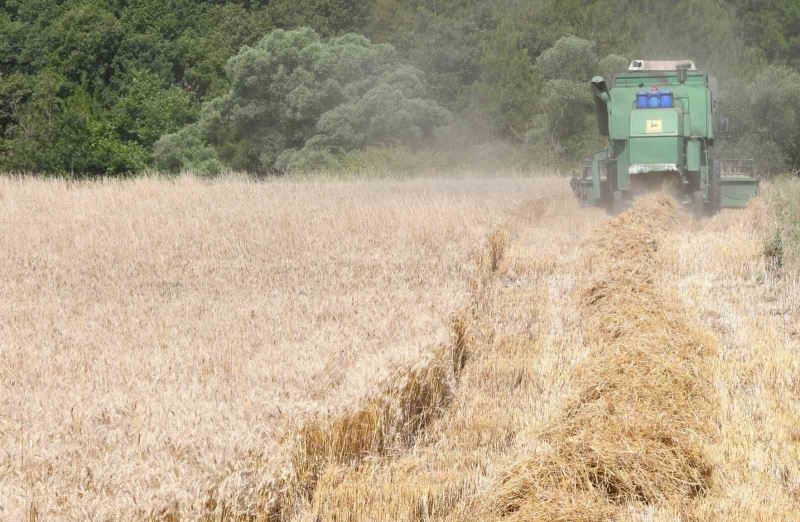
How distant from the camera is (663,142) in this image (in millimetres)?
15117

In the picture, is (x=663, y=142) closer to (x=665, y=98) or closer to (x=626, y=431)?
(x=665, y=98)

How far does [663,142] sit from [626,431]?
1117cm

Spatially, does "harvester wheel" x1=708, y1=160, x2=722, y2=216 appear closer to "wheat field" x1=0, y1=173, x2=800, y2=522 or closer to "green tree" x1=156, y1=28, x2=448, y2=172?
"wheat field" x1=0, y1=173, x2=800, y2=522

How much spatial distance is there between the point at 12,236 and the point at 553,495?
30.8 feet

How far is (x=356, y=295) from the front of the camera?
7.43 metres

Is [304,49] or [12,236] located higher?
[304,49]

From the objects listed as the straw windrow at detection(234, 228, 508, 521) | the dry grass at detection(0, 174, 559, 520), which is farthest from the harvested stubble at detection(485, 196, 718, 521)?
the dry grass at detection(0, 174, 559, 520)

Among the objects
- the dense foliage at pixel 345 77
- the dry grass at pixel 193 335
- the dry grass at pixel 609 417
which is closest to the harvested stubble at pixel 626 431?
the dry grass at pixel 609 417

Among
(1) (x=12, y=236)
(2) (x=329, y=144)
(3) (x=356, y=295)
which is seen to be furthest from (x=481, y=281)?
(2) (x=329, y=144)

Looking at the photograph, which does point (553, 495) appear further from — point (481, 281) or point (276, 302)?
point (481, 281)

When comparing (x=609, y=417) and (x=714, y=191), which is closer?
(x=609, y=417)

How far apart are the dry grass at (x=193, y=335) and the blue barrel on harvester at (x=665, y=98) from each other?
3.64 metres

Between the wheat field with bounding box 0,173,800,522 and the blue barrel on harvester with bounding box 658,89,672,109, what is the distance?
16.8 feet

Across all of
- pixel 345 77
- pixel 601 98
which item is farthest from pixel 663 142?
pixel 345 77
